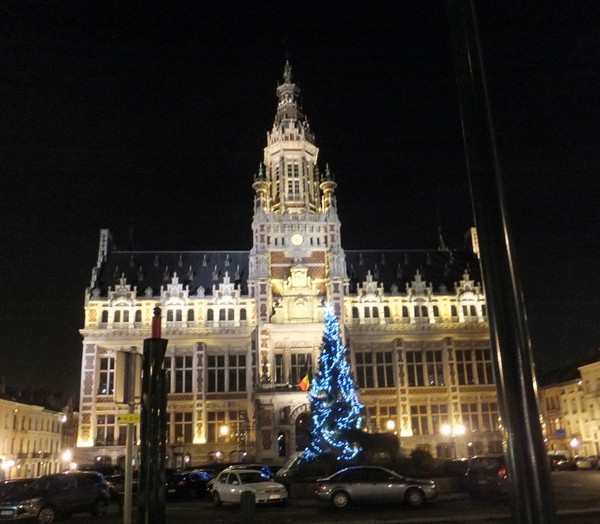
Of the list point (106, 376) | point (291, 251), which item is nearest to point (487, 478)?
point (291, 251)

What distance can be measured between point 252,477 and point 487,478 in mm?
8710

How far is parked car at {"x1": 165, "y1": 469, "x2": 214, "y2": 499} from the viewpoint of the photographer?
2617 centimetres

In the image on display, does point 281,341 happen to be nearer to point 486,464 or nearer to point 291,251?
point 291,251

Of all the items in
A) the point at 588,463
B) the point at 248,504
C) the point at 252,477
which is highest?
the point at 252,477

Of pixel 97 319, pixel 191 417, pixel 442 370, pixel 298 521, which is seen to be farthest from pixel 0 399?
pixel 298 521

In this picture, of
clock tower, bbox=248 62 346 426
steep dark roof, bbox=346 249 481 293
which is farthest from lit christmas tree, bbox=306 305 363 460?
steep dark roof, bbox=346 249 481 293

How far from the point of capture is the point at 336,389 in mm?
30500

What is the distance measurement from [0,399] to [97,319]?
17.2 meters

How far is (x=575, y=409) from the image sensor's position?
188ft

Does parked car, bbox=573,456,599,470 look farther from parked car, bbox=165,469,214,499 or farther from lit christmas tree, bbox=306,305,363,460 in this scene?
parked car, bbox=165,469,214,499

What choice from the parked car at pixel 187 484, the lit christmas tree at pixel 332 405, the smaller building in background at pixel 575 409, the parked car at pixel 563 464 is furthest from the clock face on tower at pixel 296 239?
the smaller building in background at pixel 575 409

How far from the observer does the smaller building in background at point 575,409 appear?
53.1 m

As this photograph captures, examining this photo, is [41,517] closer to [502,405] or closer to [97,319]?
[502,405]

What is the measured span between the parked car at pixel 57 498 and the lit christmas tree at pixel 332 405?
11.1 metres
